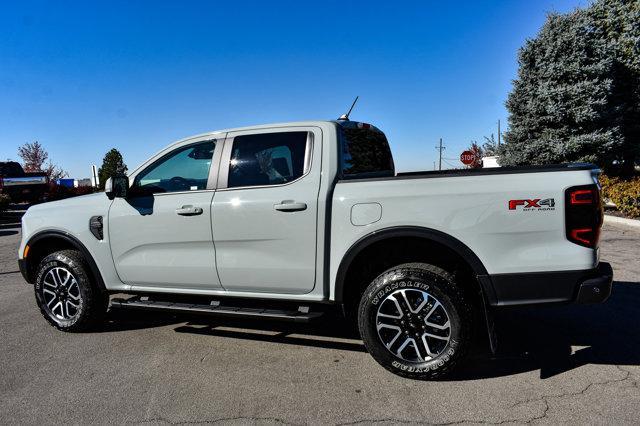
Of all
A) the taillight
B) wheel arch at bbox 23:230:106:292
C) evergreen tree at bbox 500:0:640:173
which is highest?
evergreen tree at bbox 500:0:640:173

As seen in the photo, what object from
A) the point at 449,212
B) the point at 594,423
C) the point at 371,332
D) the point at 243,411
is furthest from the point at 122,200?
the point at 594,423

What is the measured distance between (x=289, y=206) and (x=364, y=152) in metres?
1.08

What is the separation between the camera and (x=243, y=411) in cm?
281

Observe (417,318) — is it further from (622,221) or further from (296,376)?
(622,221)

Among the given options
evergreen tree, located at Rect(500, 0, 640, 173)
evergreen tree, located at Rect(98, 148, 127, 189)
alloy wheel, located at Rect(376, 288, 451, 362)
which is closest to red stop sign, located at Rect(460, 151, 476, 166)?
evergreen tree, located at Rect(500, 0, 640, 173)

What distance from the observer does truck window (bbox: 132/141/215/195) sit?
392 centimetres

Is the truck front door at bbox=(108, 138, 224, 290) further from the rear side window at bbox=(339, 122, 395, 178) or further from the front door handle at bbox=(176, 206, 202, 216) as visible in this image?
the rear side window at bbox=(339, 122, 395, 178)

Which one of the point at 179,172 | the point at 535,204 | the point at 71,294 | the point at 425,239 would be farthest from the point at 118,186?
the point at 535,204

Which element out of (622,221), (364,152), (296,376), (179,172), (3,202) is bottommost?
(296,376)

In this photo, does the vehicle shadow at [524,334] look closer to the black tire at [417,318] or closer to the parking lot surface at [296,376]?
the parking lot surface at [296,376]

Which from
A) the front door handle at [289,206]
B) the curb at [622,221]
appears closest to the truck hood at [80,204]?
the front door handle at [289,206]

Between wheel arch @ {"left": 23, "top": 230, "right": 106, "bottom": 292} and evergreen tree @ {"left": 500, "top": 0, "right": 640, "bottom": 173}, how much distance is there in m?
16.3

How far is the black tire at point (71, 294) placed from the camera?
4234 millimetres

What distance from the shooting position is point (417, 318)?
10.4 feet
